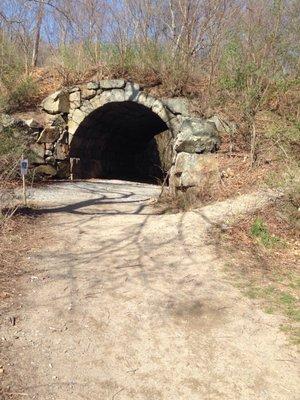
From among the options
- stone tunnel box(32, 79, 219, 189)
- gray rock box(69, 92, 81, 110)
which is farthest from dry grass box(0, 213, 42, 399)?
gray rock box(69, 92, 81, 110)

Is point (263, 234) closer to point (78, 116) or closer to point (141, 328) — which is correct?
point (141, 328)

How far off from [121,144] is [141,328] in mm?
13702

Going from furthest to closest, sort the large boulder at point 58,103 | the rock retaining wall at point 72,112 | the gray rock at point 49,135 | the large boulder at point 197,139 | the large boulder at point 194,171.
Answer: the large boulder at point 58,103 < the gray rock at point 49,135 < the rock retaining wall at point 72,112 < the large boulder at point 197,139 < the large boulder at point 194,171

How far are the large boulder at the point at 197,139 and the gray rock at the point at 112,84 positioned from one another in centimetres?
327

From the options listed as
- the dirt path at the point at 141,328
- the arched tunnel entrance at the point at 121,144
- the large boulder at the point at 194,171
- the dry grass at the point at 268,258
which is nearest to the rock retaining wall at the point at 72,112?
the arched tunnel entrance at the point at 121,144

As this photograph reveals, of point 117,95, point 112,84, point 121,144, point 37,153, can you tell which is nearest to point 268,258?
point 117,95

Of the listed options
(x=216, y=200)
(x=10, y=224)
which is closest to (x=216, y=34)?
(x=216, y=200)

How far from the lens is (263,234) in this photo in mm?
5949

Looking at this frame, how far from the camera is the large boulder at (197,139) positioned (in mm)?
9117

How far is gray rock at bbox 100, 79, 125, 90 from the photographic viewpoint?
12000 mm

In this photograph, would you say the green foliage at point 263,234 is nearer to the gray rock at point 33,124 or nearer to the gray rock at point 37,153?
the gray rock at point 37,153

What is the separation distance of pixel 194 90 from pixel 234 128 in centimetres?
207

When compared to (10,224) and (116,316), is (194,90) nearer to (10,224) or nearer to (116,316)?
(10,224)

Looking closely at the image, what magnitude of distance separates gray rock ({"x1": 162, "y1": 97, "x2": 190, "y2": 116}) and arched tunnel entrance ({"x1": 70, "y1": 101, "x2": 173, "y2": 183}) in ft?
3.25
